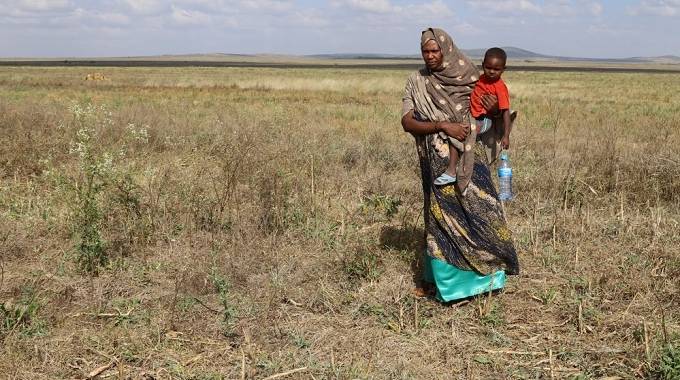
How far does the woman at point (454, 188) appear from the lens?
3518mm

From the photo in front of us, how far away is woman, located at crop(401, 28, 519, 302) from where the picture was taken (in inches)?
138

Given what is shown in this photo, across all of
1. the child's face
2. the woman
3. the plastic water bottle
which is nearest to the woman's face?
the woman

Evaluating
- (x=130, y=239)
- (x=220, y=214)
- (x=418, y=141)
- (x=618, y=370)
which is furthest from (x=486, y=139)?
(x=130, y=239)

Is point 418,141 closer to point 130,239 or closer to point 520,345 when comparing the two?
point 520,345

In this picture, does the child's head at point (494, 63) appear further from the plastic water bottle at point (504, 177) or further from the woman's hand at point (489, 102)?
the plastic water bottle at point (504, 177)

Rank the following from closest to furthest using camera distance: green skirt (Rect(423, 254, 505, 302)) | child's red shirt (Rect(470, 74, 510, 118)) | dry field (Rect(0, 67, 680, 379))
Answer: dry field (Rect(0, 67, 680, 379)) → child's red shirt (Rect(470, 74, 510, 118)) → green skirt (Rect(423, 254, 505, 302))

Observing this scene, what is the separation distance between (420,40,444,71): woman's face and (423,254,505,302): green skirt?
1.25 meters

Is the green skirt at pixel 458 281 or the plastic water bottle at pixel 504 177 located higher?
the plastic water bottle at pixel 504 177

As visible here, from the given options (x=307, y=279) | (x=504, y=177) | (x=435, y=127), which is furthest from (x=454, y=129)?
(x=307, y=279)

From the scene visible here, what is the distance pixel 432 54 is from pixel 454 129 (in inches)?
18.5

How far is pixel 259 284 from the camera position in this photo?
412cm

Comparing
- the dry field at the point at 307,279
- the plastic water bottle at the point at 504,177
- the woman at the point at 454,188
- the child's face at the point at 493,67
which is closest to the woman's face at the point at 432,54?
the woman at the point at 454,188

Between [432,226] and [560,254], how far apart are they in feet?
4.89

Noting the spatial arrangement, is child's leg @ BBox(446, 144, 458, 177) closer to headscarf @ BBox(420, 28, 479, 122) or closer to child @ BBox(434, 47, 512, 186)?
child @ BBox(434, 47, 512, 186)
